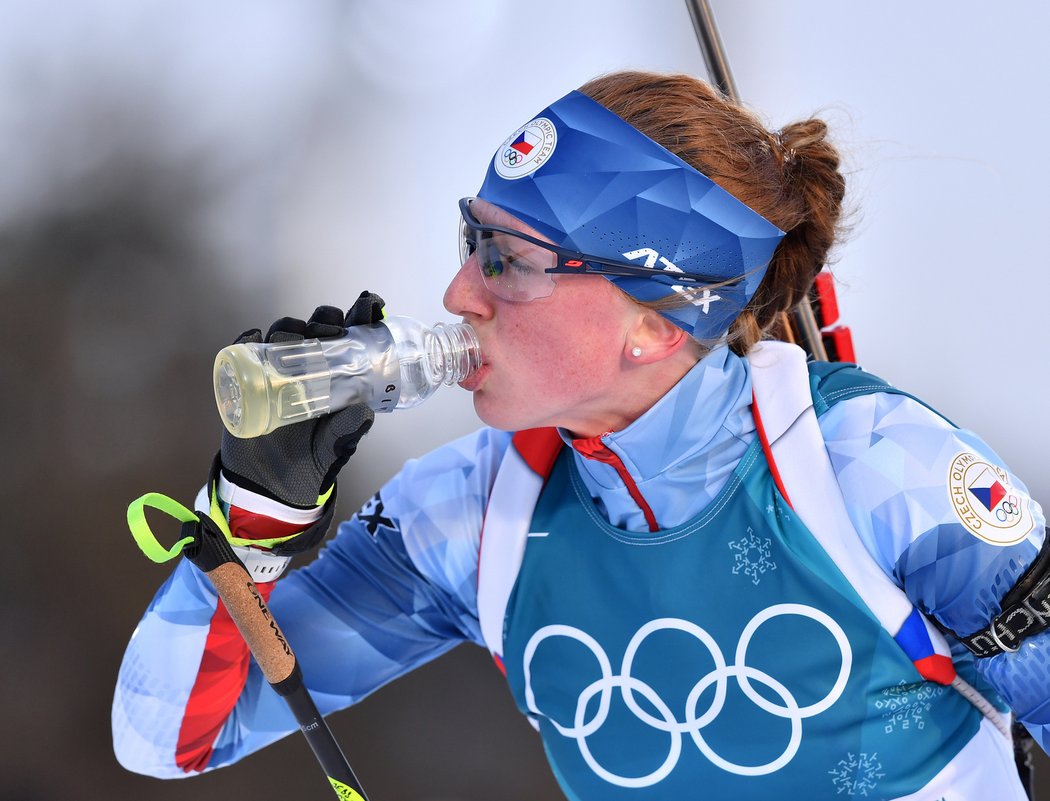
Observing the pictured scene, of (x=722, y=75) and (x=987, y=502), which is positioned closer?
(x=987, y=502)

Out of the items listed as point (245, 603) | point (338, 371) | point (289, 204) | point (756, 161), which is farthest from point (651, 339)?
point (289, 204)

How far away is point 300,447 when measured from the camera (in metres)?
1.17

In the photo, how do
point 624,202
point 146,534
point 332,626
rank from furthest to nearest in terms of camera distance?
point 332,626 → point 624,202 → point 146,534

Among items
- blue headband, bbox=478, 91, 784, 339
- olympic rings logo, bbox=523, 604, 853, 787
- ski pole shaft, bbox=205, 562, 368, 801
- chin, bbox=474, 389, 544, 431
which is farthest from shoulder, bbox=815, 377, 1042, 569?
ski pole shaft, bbox=205, 562, 368, 801

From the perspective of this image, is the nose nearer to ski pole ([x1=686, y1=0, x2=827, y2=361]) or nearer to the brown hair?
the brown hair

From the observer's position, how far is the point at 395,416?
2.24 m

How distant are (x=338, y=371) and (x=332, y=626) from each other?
0.41 meters

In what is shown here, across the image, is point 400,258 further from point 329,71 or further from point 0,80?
point 0,80

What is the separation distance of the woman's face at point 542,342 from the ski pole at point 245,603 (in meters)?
0.31

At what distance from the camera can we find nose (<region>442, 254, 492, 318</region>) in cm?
125

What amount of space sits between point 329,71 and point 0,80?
0.57 m

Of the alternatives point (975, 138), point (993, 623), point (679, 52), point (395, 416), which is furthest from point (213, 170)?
point (993, 623)

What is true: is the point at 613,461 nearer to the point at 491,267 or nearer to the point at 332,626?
the point at 491,267

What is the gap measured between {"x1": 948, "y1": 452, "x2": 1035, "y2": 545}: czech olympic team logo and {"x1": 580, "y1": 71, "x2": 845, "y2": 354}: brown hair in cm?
32
